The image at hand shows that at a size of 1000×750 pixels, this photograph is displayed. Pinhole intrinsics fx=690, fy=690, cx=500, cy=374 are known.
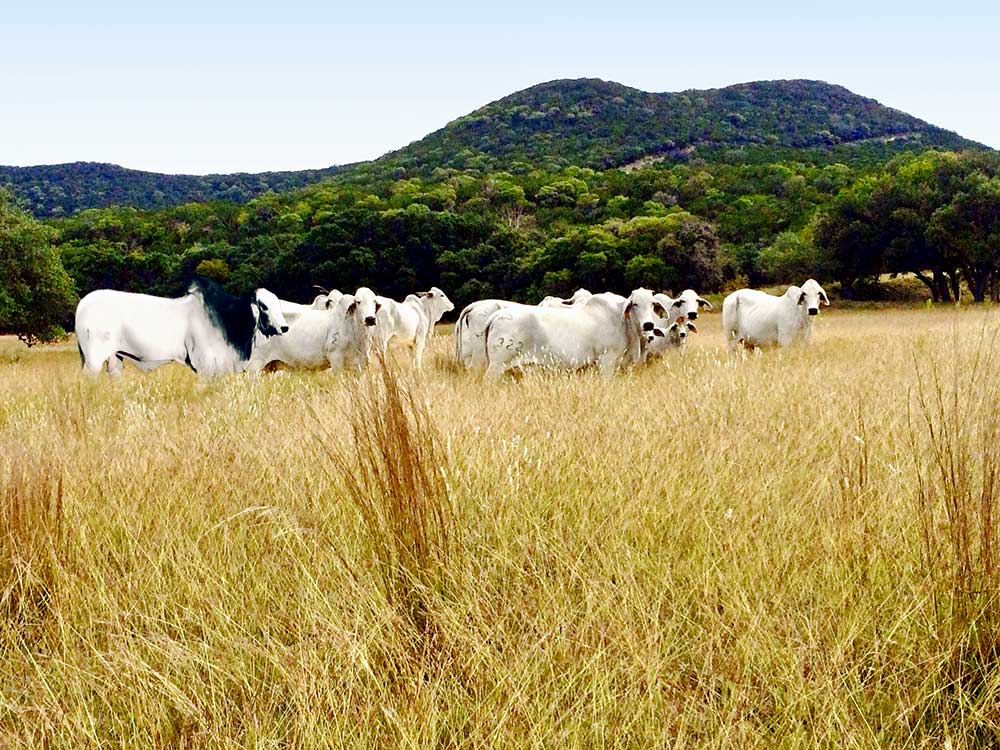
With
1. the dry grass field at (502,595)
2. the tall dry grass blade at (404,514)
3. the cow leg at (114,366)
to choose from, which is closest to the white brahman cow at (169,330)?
the cow leg at (114,366)

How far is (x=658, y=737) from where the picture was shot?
4.97 feet

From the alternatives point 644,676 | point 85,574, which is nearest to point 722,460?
point 644,676

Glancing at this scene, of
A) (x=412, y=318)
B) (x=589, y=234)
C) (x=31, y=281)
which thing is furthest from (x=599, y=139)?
(x=412, y=318)

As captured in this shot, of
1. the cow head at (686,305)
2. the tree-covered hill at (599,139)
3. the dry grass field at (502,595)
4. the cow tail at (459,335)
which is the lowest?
the dry grass field at (502,595)

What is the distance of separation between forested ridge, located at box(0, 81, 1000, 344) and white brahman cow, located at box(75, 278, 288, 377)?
469 millimetres

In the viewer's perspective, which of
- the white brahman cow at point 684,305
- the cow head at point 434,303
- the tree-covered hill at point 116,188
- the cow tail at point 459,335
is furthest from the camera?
the tree-covered hill at point 116,188

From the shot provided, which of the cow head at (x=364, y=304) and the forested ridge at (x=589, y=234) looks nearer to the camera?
the cow head at (x=364, y=304)

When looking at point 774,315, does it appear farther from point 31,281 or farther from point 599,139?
point 599,139

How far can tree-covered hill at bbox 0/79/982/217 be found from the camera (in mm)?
101562

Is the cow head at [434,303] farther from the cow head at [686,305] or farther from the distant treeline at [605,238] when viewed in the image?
the distant treeline at [605,238]

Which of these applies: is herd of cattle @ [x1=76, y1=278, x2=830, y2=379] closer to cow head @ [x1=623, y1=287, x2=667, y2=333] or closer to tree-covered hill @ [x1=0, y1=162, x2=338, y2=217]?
cow head @ [x1=623, y1=287, x2=667, y2=333]

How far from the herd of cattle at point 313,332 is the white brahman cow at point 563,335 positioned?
0.04ft

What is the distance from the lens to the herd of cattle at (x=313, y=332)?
26.5 feet

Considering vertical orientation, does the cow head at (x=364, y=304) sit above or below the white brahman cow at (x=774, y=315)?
above
